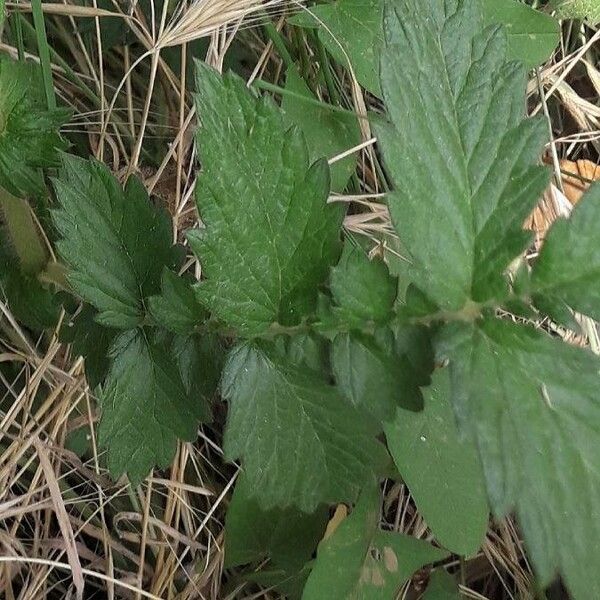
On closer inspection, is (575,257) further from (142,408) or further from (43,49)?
(43,49)

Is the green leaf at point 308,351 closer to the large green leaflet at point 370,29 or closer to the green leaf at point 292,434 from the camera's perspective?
the green leaf at point 292,434

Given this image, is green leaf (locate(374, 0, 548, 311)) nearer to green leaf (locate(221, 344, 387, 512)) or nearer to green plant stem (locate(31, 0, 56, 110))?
green leaf (locate(221, 344, 387, 512))

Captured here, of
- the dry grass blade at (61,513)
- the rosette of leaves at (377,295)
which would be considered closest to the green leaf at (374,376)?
the rosette of leaves at (377,295)

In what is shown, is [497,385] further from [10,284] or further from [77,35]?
[77,35]

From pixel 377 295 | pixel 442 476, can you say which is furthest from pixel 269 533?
pixel 377 295

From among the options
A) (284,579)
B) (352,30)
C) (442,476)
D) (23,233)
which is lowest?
(284,579)

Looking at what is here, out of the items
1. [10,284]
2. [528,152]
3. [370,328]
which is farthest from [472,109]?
[10,284]
